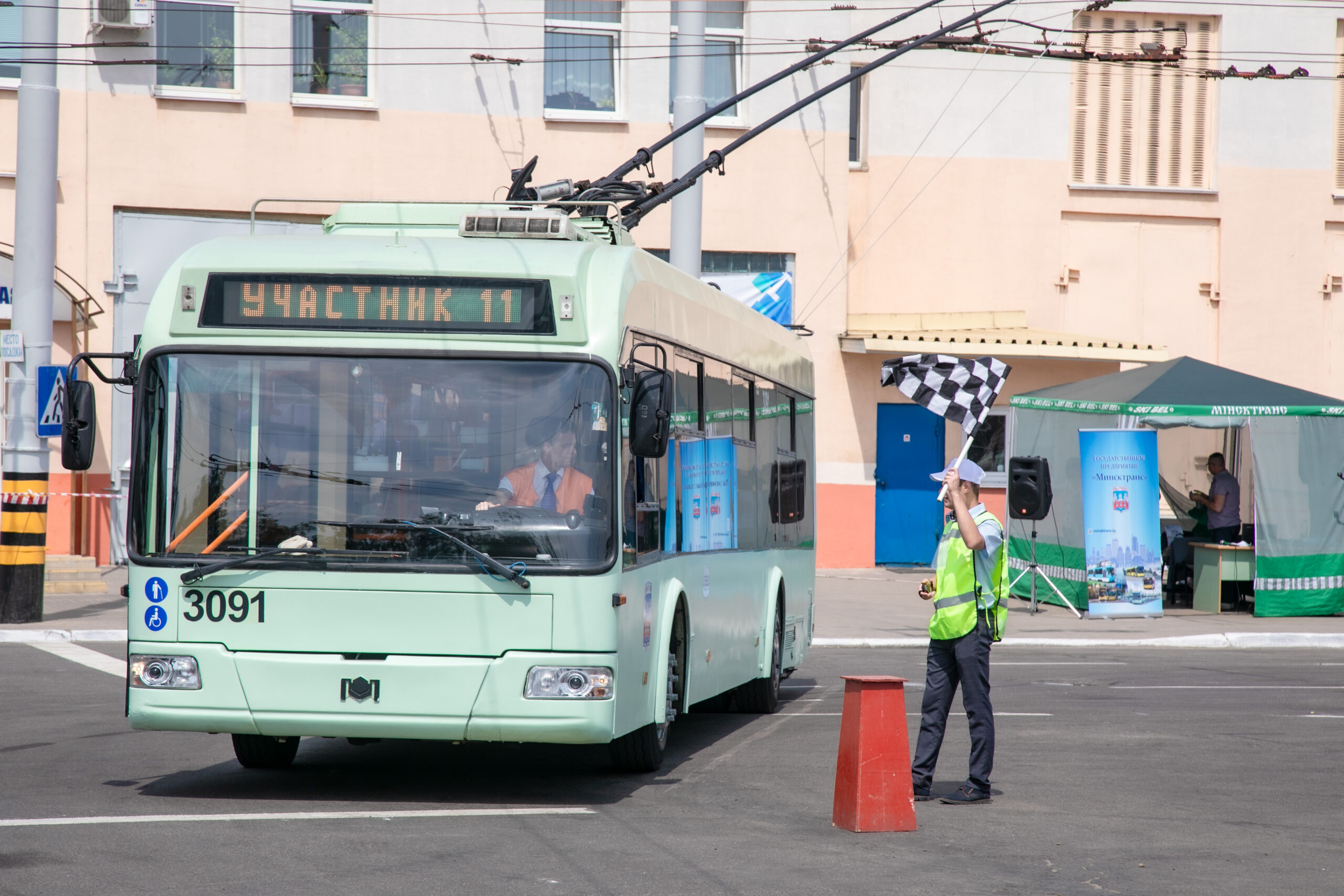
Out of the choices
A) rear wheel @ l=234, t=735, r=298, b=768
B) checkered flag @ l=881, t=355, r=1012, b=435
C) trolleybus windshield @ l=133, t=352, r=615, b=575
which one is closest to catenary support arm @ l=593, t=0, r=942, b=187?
trolleybus windshield @ l=133, t=352, r=615, b=575

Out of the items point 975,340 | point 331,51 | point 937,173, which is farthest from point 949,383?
point 331,51

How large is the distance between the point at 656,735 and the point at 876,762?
5.66 feet

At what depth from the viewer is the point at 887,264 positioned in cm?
2672

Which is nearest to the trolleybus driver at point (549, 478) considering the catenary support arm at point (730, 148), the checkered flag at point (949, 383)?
the catenary support arm at point (730, 148)

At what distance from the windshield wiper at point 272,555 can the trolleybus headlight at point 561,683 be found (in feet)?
2.83

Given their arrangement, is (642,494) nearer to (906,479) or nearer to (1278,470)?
(1278,470)

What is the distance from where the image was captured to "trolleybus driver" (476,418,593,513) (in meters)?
7.80

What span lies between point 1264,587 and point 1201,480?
3697 millimetres

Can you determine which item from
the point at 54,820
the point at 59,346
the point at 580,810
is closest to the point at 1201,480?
the point at 59,346

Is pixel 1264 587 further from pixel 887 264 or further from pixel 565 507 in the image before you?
pixel 565 507

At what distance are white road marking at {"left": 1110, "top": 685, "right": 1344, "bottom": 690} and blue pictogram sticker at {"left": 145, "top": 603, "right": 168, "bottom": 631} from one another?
28.1 feet

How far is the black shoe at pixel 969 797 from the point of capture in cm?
841

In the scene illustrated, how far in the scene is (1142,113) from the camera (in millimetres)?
→ 27438

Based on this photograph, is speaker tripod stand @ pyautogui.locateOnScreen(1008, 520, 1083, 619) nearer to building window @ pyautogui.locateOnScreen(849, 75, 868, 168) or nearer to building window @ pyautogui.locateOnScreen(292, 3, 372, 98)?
building window @ pyautogui.locateOnScreen(849, 75, 868, 168)
